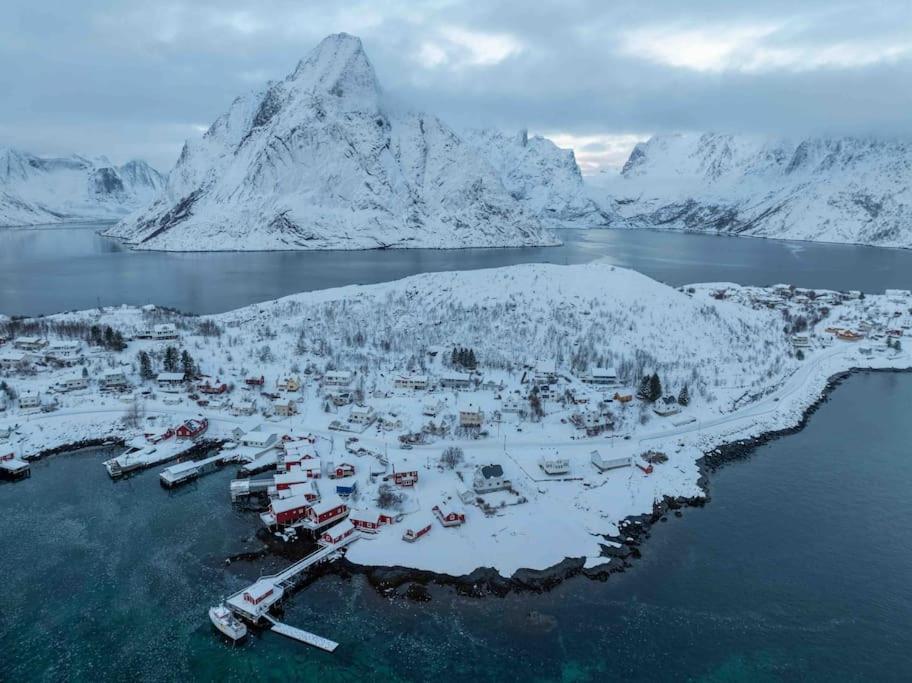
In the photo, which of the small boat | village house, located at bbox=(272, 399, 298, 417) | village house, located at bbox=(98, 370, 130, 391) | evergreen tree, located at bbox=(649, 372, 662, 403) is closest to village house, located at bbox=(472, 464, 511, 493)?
the small boat

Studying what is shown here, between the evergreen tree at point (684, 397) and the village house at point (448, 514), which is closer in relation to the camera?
the village house at point (448, 514)

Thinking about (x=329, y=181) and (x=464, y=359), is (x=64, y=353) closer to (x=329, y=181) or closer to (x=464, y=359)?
(x=464, y=359)

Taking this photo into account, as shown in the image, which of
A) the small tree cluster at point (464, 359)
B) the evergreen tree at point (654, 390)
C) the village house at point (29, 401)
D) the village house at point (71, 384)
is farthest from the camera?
the small tree cluster at point (464, 359)

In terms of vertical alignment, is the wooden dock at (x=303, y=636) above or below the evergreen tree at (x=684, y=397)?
below

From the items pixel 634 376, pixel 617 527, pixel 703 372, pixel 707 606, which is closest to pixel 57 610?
pixel 617 527

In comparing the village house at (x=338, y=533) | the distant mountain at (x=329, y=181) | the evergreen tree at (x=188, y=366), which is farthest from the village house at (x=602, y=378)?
the distant mountain at (x=329, y=181)

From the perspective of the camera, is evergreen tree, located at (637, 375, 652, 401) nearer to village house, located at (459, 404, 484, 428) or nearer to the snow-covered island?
the snow-covered island

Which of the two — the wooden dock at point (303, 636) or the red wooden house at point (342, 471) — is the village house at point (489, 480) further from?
the wooden dock at point (303, 636)
